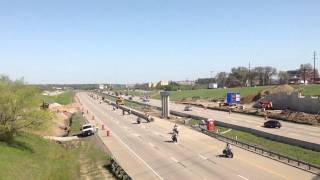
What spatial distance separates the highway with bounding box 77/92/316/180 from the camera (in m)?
32.3

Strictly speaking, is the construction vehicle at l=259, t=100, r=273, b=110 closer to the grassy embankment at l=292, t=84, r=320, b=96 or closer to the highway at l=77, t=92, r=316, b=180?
the grassy embankment at l=292, t=84, r=320, b=96

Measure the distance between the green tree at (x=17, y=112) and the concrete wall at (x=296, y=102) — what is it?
47.5m

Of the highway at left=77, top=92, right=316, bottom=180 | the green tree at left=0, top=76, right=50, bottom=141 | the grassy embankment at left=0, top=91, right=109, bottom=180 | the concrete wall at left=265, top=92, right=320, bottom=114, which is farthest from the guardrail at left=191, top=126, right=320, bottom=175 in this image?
the concrete wall at left=265, top=92, right=320, bottom=114

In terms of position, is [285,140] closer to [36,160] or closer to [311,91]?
[36,160]

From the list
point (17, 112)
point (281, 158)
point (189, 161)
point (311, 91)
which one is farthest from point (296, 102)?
point (17, 112)

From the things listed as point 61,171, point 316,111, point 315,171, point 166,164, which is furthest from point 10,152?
point 316,111

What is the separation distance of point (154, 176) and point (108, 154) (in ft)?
42.6

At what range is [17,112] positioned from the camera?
46.7 metres

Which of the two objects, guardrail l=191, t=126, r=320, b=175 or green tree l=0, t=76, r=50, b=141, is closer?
guardrail l=191, t=126, r=320, b=175

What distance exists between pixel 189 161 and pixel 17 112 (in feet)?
60.9

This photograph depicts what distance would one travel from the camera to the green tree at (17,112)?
150 feet

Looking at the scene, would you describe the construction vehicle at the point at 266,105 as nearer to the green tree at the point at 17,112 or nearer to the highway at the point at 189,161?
the highway at the point at 189,161

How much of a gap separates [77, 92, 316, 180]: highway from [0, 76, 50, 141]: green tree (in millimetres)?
8413

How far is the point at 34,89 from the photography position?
5066 centimetres
